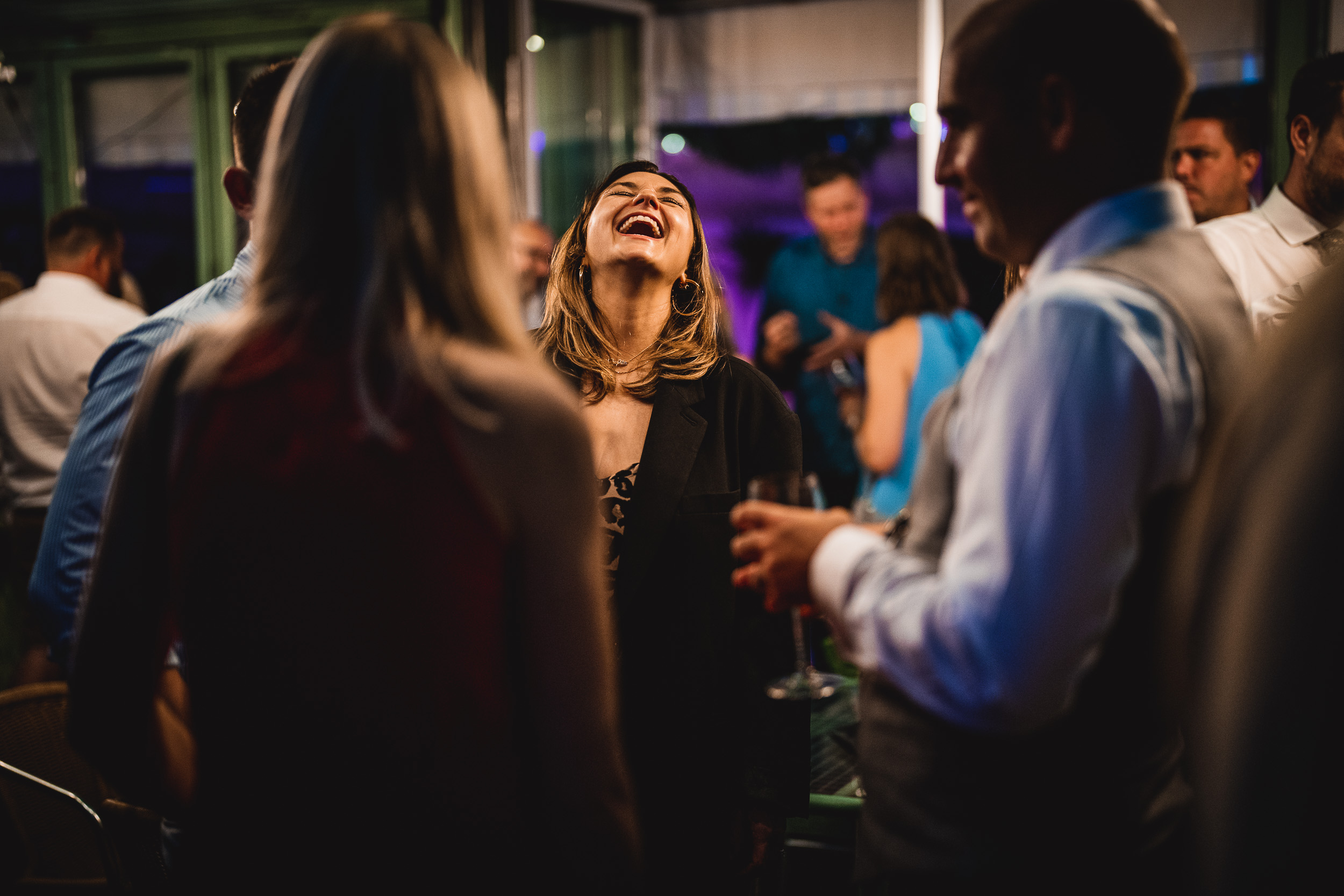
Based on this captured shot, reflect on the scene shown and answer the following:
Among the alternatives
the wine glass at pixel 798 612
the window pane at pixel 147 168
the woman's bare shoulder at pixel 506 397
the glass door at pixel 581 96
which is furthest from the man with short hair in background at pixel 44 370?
Answer: the woman's bare shoulder at pixel 506 397

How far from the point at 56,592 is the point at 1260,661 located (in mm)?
1390

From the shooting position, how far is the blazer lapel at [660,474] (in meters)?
1.77

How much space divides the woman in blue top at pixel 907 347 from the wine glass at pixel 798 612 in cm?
212

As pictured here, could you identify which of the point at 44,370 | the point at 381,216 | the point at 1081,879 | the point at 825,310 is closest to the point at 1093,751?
the point at 1081,879

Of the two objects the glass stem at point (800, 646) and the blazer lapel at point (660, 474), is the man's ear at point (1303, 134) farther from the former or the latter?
the glass stem at point (800, 646)

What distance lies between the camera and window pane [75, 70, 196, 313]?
5.46 meters

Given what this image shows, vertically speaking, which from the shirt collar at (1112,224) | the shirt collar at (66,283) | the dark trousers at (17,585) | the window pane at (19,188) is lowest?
the dark trousers at (17,585)

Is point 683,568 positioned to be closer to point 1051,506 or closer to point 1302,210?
point 1051,506

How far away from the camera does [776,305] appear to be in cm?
504

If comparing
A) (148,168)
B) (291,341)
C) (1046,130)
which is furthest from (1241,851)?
(148,168)

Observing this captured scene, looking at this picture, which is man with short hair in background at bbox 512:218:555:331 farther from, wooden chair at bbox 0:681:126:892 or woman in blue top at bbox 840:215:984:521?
wooden chair at bbox 0:681:126:892

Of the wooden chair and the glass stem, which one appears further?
the wooden chair

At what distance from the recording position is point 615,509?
1833 mm

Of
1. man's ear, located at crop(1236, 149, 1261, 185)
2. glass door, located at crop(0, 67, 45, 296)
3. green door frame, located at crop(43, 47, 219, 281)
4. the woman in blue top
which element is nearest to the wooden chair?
the woman in blue top
